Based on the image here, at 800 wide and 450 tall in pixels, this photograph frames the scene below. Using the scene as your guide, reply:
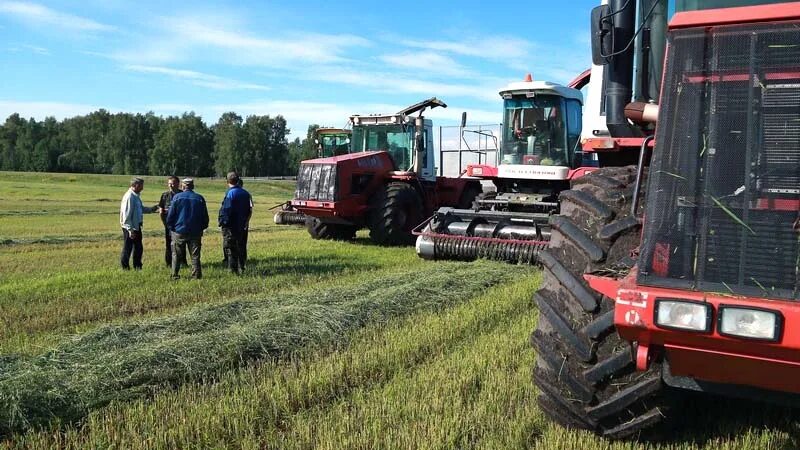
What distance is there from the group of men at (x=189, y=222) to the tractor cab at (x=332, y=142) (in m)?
6.71

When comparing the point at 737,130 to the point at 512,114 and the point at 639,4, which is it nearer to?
the point at 639,4

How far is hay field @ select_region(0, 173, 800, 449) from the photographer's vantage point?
370 centimetres

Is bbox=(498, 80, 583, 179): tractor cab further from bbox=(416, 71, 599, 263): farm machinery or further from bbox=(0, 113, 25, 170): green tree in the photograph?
bbox=(0, 113, 25, 170): green tree

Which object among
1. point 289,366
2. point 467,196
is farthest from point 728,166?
point 467,196

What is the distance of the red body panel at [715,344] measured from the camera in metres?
2.37

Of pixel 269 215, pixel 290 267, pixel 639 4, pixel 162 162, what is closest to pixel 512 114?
pixel 290 267

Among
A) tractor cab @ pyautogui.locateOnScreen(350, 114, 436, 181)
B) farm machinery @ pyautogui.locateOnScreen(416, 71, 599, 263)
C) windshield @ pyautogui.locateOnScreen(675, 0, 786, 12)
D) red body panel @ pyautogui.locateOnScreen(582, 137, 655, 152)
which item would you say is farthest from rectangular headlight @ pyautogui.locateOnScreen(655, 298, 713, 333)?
tractor cab @ pyautogui.locateOnScreen(350, 114, 436, 181)

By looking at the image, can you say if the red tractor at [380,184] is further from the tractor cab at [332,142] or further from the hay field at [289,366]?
the hay field at [289,366]

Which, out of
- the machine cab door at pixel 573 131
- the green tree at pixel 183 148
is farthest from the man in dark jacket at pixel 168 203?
the green tree at pixel 183 148

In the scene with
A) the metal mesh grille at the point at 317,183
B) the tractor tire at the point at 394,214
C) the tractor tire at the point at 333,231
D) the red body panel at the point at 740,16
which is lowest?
the tractor tire at the point at 333,231

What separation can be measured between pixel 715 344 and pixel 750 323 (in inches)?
6.8

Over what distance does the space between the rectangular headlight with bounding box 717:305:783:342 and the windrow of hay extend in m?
3.49

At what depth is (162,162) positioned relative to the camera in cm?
8450

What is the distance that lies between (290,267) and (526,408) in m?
6.97
